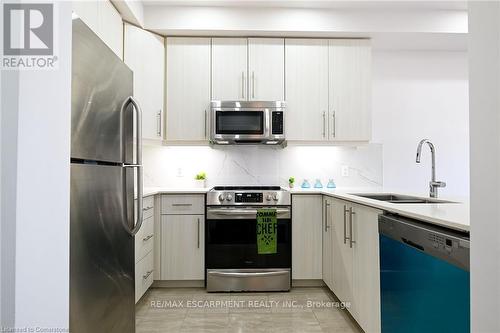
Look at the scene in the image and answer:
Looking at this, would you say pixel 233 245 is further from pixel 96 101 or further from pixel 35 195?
pixel 35 195

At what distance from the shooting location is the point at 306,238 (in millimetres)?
3057

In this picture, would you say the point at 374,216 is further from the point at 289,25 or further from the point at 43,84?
the point at 289,25

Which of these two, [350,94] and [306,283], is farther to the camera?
[350,94]

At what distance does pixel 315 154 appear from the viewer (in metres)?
3.62

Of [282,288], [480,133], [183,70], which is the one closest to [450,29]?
[183,70]

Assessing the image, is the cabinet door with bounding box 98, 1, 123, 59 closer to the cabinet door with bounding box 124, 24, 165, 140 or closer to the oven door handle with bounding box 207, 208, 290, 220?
the cabinet door with bounding box 124, 24, 165, 140

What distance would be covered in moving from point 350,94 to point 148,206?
7.15 feet

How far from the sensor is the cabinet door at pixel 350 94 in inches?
130

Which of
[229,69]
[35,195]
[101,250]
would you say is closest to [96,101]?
[35,195]

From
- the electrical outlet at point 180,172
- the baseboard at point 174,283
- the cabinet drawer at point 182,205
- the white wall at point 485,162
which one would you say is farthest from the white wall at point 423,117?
the white wall at point 485,162

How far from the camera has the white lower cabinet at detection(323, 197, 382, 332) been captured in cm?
186

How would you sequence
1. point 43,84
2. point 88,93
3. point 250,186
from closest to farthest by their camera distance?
point 43,84
point 88,93
point 250,186

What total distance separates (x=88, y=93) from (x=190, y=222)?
2040 mm

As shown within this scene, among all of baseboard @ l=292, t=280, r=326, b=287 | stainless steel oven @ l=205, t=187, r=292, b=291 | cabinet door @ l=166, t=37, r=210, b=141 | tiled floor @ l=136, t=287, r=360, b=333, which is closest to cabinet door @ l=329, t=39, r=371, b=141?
stainless steel oven @ l=205, t=187, r=292, b=291
